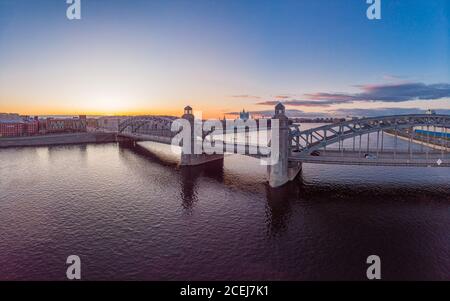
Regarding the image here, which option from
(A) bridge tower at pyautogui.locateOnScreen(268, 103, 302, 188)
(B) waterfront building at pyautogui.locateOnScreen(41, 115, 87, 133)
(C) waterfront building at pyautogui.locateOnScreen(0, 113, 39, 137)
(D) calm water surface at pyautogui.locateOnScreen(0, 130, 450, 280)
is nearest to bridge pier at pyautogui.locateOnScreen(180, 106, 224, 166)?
(D) calm water surface at pyautogui.locateOnScreen(0, 130, 450, 280)

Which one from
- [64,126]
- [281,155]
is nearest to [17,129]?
[64,126]

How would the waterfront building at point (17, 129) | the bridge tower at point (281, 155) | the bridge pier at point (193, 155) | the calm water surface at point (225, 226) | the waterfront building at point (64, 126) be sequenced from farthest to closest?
the waterfront building at point (64, 126), the waterfront building at point (17, 129), the bridge pier at point (193, 155), the bridge tower at point (281, 155), the calm water surface at point (225, 226)

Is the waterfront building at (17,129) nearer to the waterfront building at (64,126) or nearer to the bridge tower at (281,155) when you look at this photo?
the waterfront building at (64,126)

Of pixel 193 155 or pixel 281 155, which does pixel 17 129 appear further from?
pixel 281 155

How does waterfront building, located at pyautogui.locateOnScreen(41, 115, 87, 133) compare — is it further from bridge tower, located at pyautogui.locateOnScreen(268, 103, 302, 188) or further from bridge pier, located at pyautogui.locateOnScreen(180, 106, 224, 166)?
bridge tower, located at pyautogui.locateOnScreen(268, 103, 302, 188)

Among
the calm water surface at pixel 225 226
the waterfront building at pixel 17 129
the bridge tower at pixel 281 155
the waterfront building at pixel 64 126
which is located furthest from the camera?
the waterfront building at pixel 64 126

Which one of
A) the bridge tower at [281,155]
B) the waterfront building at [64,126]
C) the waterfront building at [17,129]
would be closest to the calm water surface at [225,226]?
the bridge tower at [281,155]

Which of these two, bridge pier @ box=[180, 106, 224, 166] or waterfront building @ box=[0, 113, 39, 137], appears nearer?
bridge pier @ box=[180, 106, 224, 166]

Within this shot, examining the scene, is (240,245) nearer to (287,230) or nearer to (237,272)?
(237,272)

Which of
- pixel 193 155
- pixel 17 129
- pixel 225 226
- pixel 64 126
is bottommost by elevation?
pixel 225 226
